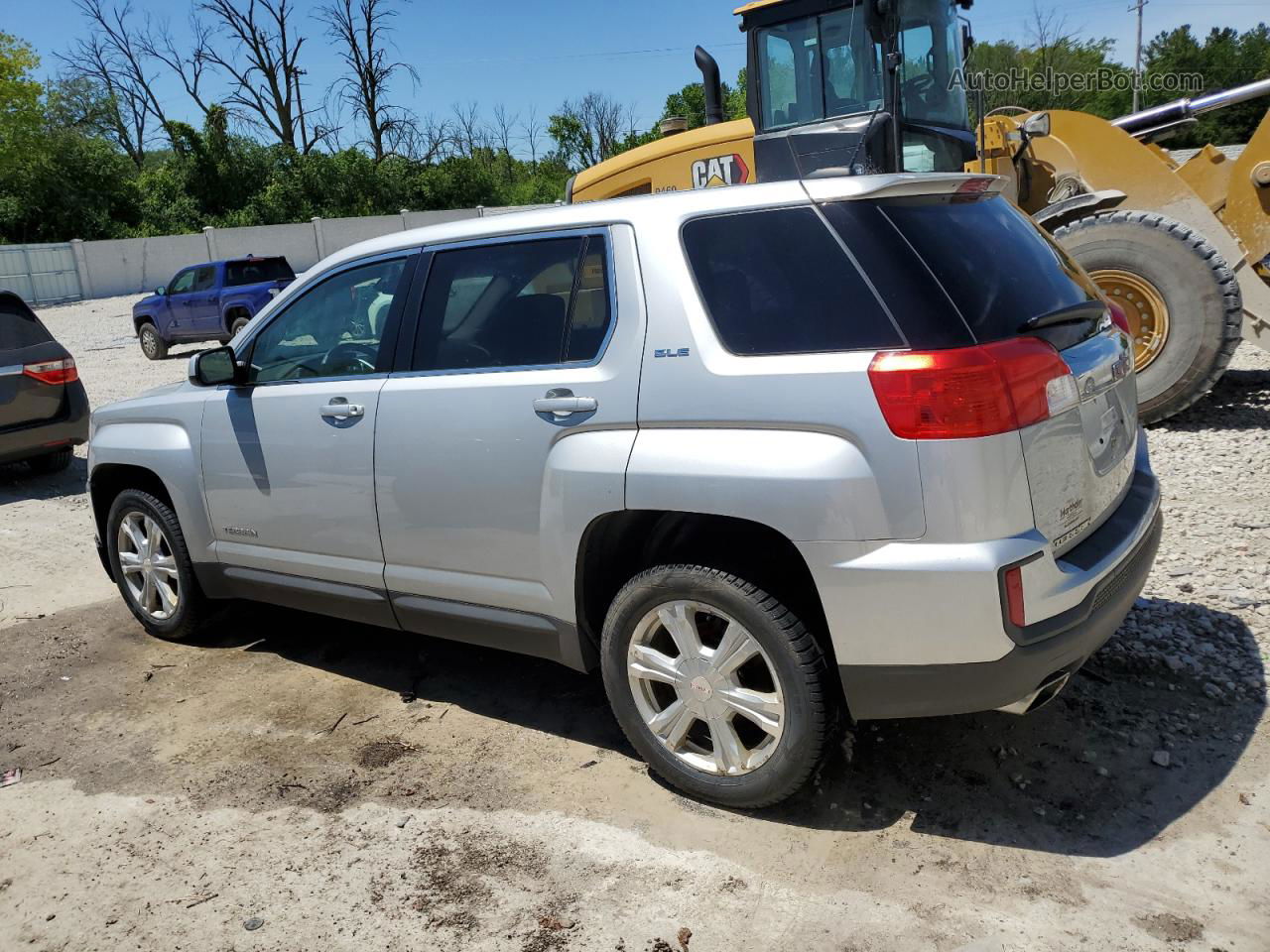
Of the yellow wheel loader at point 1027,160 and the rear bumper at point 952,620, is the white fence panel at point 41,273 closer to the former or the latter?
the yellow wheel loader at point 1027,160

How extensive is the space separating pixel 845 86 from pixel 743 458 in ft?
18.3

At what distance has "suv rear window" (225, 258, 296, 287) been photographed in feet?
64.4

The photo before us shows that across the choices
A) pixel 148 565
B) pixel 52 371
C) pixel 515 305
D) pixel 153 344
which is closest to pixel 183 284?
pixel 153 344

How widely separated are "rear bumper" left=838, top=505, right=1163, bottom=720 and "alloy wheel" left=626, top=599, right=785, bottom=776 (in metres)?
0.28

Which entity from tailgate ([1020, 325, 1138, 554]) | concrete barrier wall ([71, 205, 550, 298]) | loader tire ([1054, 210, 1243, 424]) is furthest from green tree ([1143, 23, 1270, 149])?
tailgate ([1020, 325, 1138, 554])

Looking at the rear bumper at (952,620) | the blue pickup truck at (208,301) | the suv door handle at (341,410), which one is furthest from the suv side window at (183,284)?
the rear bumper at (952,620)

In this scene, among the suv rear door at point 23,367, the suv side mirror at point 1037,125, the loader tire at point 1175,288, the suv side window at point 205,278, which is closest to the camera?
the loader tire at point 1175,288

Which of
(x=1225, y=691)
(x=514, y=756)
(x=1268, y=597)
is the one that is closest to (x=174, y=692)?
(x=514, y=756)

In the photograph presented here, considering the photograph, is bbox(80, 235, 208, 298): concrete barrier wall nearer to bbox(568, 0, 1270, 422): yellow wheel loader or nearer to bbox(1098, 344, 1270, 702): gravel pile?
bbox(568, 0, 1270, 422): yellow wheel loader

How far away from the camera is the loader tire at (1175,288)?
7.06 metres

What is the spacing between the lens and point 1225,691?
379cm

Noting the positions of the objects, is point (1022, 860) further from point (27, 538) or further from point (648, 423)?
point (27, 538)

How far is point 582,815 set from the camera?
340cm

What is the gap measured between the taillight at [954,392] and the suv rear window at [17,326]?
831cm
